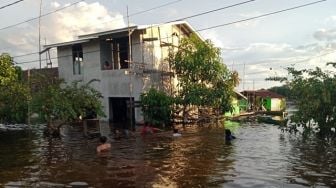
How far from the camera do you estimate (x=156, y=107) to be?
116 feet

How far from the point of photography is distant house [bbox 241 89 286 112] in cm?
5997

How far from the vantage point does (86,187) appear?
14.7 metres

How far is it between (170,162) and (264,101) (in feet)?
147

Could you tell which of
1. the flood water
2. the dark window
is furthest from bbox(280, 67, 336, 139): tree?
the dark window

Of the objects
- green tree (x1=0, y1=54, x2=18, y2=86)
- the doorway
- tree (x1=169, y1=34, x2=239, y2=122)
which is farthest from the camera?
the doorway

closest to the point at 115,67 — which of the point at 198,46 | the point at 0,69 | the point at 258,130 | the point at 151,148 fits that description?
the point at 198,46

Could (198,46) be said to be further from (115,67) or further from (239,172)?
(239,172)

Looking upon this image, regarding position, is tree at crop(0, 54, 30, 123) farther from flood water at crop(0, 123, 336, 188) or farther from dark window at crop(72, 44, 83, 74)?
dark window at crop(72, 44, 83, 74)

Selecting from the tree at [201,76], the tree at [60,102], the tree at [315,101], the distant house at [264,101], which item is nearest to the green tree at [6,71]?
the tree at [60,102]

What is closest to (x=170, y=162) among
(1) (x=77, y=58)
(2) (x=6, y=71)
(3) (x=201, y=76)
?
(2) (x=6, y=71)

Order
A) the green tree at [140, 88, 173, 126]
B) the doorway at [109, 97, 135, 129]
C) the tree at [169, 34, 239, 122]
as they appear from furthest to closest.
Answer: the doorway at [109, 97, 135, 129] < the tree at [169, 34, 239, 122] < the green tree at [140, 88, 173, 126]

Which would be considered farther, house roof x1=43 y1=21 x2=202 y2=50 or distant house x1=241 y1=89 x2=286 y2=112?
distant house x1=241 y1=89 x2=286 y2=112

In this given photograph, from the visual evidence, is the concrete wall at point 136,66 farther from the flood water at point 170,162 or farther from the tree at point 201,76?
the flood water at point 170,162

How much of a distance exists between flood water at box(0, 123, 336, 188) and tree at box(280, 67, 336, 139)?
1301 millimetres
